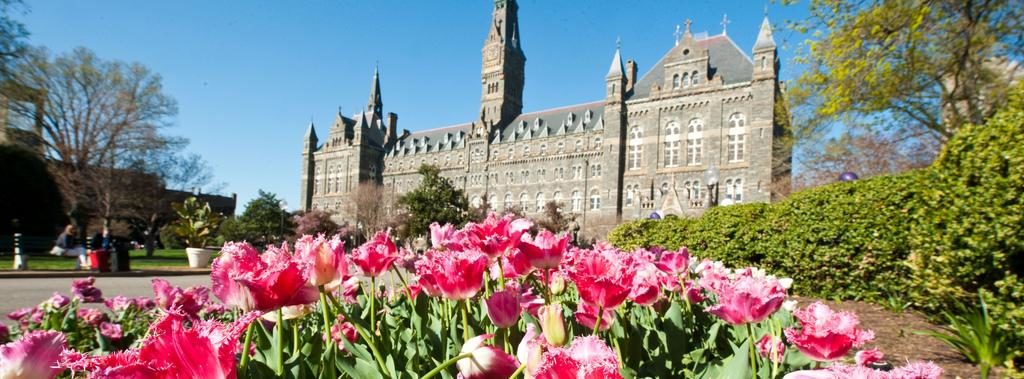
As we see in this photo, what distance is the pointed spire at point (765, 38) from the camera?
34.4m

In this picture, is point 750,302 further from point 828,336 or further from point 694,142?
point 694,142

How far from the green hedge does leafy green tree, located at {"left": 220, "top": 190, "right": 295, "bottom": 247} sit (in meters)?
37.8

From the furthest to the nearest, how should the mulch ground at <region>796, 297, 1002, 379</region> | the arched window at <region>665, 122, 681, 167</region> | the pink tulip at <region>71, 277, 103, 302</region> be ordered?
the arched window at <region>665, 122, 681, 167</region>
the mulch ground at <region>796, 297, 1002, 379</region>
the pink tulip at <region>71, 277, 103, 302</region>

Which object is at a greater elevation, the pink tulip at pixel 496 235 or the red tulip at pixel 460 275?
the pink tulip at pixel 496 235

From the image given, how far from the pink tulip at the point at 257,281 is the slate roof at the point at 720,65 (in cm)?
3940

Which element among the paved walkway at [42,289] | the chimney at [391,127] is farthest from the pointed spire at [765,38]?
the chimney at [391,127]

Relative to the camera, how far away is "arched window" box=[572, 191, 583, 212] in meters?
46.2

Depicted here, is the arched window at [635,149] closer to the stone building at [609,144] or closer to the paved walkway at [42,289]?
the stone building at [609,144]

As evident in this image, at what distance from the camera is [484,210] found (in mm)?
41438

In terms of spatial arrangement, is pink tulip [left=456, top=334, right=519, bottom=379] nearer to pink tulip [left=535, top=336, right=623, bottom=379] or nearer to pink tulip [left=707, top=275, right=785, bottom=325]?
pink tulip [left=535, top=336, right=623, bottom=379]

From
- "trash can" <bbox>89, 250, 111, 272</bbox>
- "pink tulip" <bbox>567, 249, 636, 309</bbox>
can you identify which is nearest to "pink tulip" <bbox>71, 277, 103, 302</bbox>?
"pink tulip" <bbox>567, 249, 636, 309</bbox>

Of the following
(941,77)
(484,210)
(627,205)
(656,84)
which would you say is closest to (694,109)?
(656,84)

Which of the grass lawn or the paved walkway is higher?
the paved walkway

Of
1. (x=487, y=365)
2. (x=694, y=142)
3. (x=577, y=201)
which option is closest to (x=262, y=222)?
(x=577, y=201)
